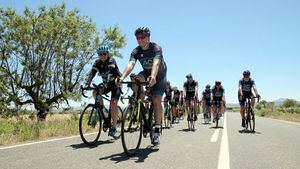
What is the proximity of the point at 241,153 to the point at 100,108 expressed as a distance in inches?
120

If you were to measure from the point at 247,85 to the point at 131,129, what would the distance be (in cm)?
782

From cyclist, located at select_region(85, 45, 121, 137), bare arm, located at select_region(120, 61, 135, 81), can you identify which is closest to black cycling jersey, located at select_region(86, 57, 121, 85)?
cyclist, located at select_region(85, 45, 121, 137)

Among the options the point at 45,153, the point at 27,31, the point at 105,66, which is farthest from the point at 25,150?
the point at 27,31

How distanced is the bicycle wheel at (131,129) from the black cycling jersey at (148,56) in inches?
45.4

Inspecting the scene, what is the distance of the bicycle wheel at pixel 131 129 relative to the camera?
558cm

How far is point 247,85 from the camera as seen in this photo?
12.5 meters

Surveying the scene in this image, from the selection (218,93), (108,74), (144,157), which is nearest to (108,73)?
(108,74)

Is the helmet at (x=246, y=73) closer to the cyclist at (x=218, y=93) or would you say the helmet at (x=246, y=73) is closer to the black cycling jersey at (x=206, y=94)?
the cyclist at (x=218, y=93)

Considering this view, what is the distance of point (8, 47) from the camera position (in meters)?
32.0

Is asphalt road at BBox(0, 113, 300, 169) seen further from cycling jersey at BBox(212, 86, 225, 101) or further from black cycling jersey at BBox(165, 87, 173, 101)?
cycling jersey at BBox(212, 86, 225, 101)

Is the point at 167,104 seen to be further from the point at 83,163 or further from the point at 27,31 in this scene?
the point at 27,31

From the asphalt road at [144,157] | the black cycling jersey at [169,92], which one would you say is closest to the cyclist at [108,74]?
the asphalt road at [144,157]

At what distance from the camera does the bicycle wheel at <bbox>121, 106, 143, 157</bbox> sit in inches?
220

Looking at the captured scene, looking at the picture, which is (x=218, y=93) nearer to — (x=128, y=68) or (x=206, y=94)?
(x=206, y=94)
